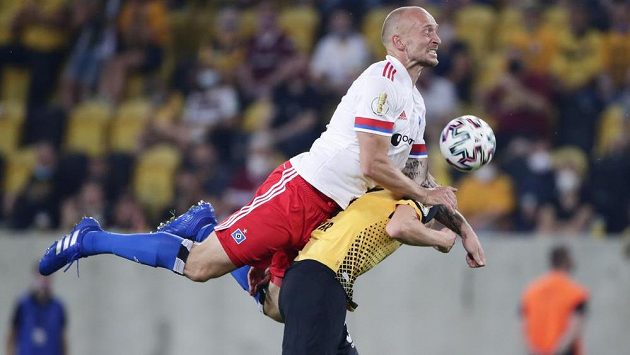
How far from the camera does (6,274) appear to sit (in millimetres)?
14906

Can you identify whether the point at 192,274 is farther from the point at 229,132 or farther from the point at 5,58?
the point at 5,58

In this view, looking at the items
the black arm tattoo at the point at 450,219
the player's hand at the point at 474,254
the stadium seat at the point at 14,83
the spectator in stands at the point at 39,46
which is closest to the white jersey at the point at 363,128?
the black arm tattoo at the point at 450,219

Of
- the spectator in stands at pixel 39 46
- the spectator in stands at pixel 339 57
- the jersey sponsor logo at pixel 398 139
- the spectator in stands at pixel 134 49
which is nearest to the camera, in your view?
the jersey sponsor logo at pixel 398 139

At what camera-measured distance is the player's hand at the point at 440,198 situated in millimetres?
8492

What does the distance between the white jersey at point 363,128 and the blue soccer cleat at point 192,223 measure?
98cm

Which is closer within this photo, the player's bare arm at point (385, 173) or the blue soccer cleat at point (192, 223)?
the player's bare arm at point (385, 173)

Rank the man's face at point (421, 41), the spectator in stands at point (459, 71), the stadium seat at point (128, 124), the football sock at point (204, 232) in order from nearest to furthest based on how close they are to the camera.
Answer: the man's face at point (421, 41), the football sock at point (204, 232), the spectator in stands at point (459, 71), the stadium seat at point (128, 124)

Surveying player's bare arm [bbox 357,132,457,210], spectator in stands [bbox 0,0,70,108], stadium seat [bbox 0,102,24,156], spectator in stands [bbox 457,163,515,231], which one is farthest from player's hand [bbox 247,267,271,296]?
spectator in stands [bbox 0,0,70,108]

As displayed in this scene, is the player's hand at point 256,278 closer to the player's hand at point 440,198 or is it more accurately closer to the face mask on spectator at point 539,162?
the player's hand at point 440,198

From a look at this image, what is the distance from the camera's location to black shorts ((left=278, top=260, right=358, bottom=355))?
27.7ft

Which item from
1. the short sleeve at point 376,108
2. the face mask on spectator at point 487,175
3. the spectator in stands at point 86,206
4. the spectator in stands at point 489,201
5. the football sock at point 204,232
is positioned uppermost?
the short sleeve at point 376,108

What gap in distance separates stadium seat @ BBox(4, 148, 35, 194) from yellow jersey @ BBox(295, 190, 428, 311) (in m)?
7.63

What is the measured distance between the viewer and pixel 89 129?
16.5 metres

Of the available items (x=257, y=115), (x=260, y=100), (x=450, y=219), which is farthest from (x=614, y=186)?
(x=450, y=219)
